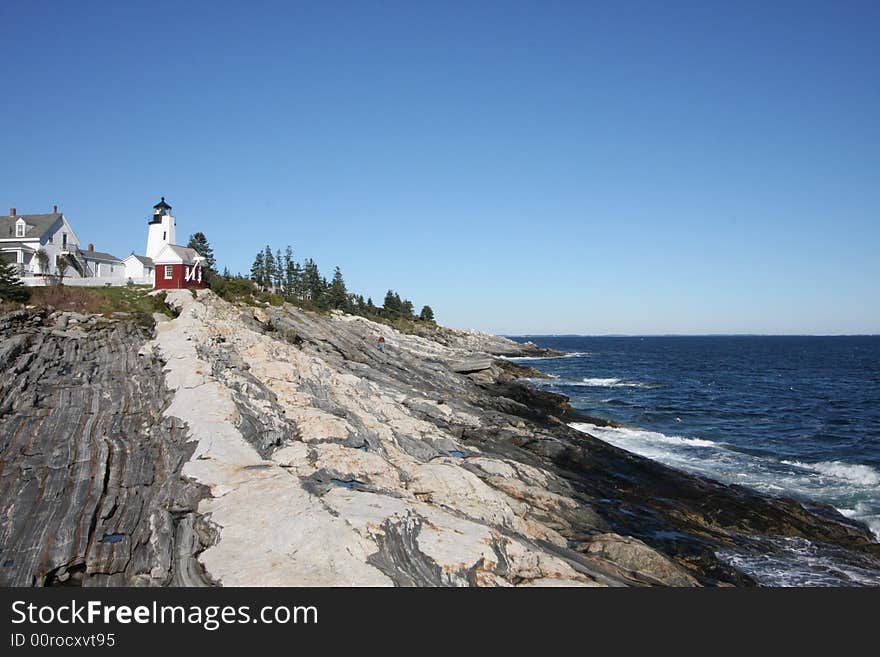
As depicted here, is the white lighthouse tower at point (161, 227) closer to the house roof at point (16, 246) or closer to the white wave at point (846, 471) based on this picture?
the house roof at point (16, 246)

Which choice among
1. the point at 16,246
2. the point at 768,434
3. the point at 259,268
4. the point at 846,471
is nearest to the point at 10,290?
the point at 16,246

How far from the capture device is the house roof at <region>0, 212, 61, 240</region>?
49.4m

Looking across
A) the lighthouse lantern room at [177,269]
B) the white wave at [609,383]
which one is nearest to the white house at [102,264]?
the lighthouse lantern room at [177,269]

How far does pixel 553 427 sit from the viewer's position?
32.9m

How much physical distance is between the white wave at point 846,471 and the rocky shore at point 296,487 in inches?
304

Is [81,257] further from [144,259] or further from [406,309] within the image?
[406,309]

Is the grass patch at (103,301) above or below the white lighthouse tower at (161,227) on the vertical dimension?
below

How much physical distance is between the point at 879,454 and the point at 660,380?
41.6m

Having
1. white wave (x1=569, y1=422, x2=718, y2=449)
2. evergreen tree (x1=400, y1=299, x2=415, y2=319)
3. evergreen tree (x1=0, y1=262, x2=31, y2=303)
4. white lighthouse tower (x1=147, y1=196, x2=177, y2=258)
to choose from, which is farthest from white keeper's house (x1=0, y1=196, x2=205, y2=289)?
evergreen tree (x1=400, y1=299, x2=415, y2=319)

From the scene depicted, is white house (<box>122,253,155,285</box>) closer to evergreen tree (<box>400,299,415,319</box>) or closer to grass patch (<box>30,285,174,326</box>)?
grass patch (<box>30,285,174,326</box>)

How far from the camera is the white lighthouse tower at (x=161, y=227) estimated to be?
5653 cm

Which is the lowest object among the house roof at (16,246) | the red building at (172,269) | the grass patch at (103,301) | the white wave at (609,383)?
the white wave at (609,383)

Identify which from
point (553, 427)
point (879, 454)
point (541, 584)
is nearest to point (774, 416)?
point (879, 454)

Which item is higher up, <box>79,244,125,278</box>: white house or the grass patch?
<box>79,244,125,278</box>: white house
